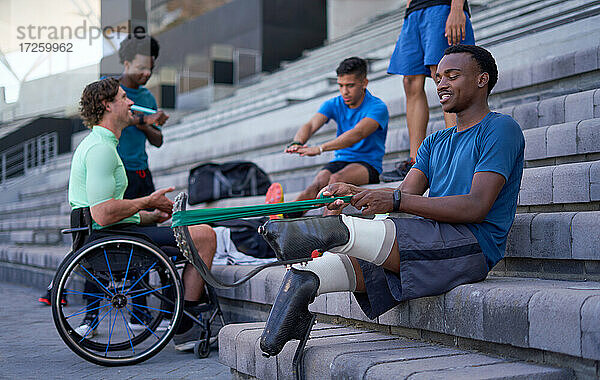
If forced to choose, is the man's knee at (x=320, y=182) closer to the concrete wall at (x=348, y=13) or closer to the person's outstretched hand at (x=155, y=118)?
the person's outstretched hand at (x=155, y=118)

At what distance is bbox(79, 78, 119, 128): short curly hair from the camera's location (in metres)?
3.71

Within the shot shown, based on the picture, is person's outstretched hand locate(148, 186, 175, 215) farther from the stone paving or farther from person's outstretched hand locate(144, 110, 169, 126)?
person's outstretched hand locate(144, 110, 169, 126)

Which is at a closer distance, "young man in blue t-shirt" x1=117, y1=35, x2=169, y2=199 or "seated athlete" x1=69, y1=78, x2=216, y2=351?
"seated athlete" x1=69, y1=78, x2=216, y2=351

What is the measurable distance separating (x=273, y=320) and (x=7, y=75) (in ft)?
24.1

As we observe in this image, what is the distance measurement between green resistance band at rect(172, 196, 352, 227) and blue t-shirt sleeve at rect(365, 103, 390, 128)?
206 centimetres

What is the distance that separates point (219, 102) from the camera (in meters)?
13.3

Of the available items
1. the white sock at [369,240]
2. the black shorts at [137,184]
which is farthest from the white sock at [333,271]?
the black shorts at [137,184]

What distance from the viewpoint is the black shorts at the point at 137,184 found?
4.43 metres

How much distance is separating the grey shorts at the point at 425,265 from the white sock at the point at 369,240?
4 centimetres

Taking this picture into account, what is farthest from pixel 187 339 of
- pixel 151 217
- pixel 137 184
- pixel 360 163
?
pixel 360 163

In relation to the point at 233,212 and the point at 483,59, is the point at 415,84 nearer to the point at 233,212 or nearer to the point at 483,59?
the point at 483,59

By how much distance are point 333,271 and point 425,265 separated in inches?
12.6

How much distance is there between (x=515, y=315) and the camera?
2107mm

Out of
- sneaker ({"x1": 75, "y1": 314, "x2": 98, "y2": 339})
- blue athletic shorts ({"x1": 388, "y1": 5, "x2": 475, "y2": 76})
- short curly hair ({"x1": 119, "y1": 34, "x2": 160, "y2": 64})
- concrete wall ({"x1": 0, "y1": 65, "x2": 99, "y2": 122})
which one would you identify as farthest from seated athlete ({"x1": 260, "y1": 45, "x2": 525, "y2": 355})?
concrete wall ({"x1": 0, "y1": 65, "x2": 99, "y2": 122})
